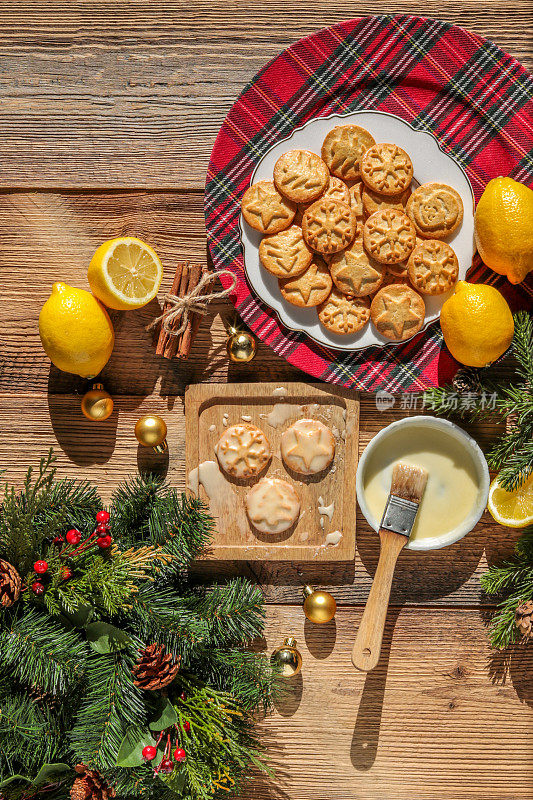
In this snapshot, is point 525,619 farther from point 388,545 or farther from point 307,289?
point 307,289

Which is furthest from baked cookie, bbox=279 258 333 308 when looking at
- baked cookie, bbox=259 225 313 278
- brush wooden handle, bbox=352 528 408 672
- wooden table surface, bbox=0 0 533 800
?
brush wooden handle, bbox=352 528 408 672

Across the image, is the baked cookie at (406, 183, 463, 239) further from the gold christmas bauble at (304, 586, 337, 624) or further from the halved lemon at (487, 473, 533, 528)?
the gold christmas bauble at (304, 586, 337, 624)

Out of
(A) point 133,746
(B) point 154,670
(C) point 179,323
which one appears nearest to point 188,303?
(C) point 179,323

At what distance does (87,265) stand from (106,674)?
0.74m

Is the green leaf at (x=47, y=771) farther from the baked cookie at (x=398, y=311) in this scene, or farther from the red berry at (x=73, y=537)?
the baked cookie at (x=398, y=311)

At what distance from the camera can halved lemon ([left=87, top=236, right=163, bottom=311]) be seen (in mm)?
1084

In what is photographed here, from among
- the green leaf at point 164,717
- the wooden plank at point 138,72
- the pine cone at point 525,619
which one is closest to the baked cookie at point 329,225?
the wooden plank at point 138,72

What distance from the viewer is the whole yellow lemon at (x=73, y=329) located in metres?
1.09

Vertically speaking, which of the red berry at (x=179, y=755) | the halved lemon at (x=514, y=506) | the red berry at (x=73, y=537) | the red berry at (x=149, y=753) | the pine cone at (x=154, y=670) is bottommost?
the red berry at (x=149, y=753)

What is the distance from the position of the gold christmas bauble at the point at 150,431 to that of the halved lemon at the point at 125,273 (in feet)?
0.68

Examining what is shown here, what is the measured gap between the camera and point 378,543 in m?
1.20

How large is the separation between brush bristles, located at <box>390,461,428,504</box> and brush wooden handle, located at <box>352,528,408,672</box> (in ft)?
0.24

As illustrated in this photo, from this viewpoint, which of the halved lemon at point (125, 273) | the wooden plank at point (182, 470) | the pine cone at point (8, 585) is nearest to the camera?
the pine cone at point (8, 585)

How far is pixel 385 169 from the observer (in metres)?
1.08
